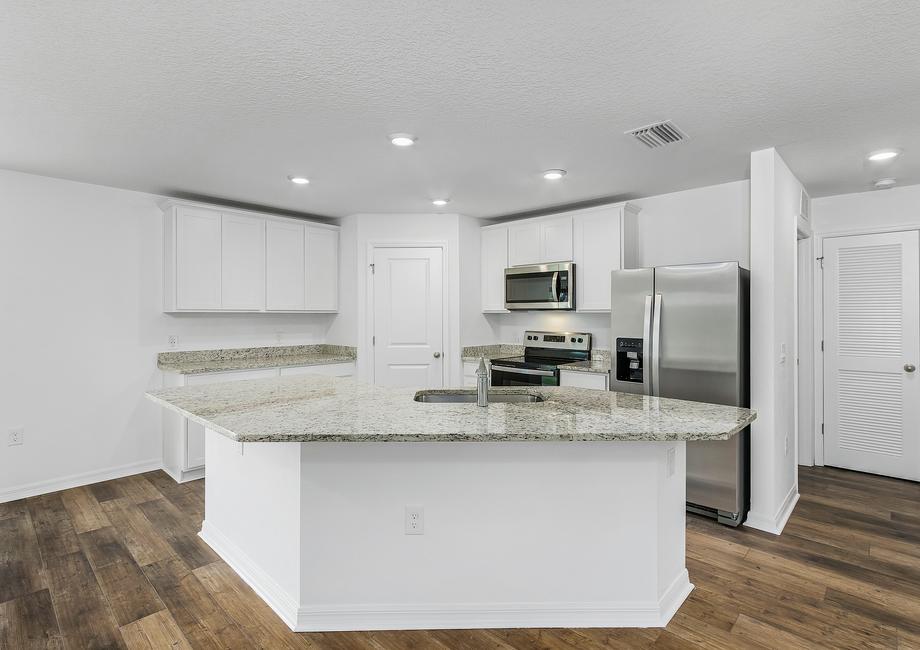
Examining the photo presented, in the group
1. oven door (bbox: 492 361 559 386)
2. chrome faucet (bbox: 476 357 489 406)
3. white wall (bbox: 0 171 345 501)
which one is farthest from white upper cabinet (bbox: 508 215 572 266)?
white wall (bbox: 0 171 345 501)

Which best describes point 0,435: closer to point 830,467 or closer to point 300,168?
point 300,168

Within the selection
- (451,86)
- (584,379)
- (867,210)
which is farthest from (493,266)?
(867,210)

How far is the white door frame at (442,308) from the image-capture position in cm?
488

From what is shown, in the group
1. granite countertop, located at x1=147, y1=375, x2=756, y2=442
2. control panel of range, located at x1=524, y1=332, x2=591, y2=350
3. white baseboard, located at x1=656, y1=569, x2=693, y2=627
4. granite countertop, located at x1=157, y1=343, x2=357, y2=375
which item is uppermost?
control panel of range, located at x1=524, y1=332, x2=591, y2=350

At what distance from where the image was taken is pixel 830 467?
4238 millimetres

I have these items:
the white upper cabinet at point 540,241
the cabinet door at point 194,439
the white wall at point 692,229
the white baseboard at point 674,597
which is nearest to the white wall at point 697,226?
the white wall at point 692,229

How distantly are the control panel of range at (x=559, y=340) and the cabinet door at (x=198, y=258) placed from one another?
9.87 feet

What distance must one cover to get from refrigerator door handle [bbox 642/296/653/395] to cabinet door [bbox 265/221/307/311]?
10.6ft

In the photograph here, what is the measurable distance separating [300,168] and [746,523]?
3.81m

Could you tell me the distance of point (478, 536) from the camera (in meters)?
2.05

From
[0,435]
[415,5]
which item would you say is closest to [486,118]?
[415,5]

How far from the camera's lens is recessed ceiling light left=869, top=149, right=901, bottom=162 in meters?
3.01

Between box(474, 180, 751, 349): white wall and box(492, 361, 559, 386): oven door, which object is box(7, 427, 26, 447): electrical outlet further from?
box(474, 180, 751, 349): white wall

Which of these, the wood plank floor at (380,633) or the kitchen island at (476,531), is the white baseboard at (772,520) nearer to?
the wood plank floor at (380,633)
